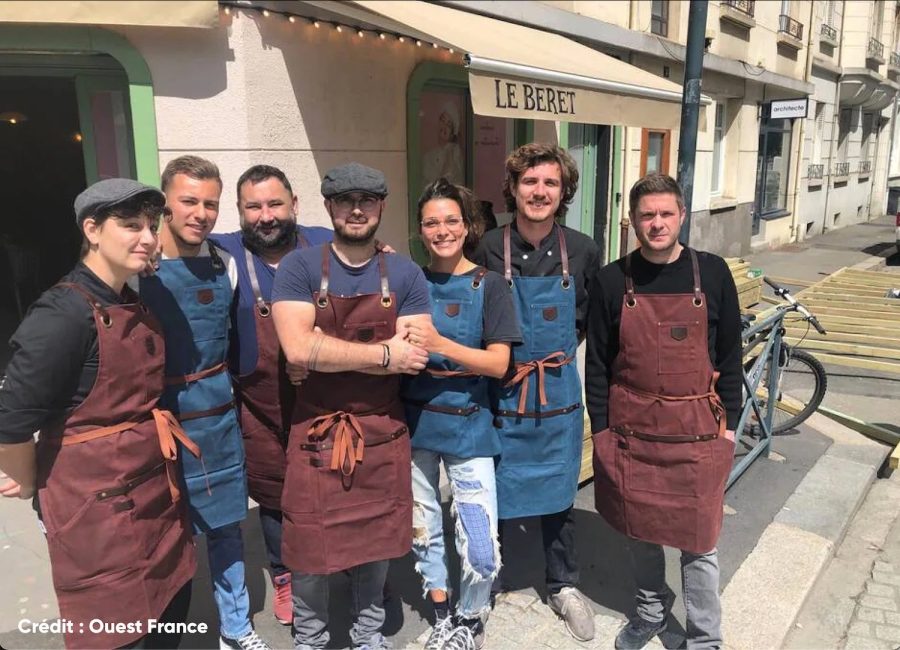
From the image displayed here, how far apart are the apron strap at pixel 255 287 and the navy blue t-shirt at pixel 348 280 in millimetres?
262

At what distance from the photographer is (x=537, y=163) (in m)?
2.60

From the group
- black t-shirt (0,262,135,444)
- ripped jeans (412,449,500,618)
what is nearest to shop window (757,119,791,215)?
ripped jeans (412,449,500,618)

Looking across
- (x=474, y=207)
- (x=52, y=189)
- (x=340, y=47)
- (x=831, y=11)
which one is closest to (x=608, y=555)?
(x=474, y=207)

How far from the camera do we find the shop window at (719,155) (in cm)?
1280

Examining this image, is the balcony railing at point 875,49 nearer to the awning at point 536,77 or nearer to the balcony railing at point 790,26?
the balcony railing at point 790,26

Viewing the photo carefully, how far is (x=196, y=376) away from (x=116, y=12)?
2908 mm

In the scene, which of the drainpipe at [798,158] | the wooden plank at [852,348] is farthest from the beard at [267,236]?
the drainpipe at [798,158]

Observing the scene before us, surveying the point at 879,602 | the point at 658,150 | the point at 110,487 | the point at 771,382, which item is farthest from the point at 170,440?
the point at 658,150

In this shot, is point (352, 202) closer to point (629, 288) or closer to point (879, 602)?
point (629, 288)

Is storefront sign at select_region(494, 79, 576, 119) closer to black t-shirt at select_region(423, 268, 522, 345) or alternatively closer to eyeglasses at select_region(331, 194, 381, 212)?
black t-shirt at select_region(423, 268, 522, 345)

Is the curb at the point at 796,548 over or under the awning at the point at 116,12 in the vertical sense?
under

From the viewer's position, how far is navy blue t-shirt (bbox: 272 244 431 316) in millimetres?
2188

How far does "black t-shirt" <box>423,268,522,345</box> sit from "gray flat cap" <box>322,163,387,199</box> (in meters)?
0.45

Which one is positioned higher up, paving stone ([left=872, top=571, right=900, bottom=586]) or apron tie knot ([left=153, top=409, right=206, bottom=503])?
apron tie knot ([left=153, top=409, right=206, bottom=503])
